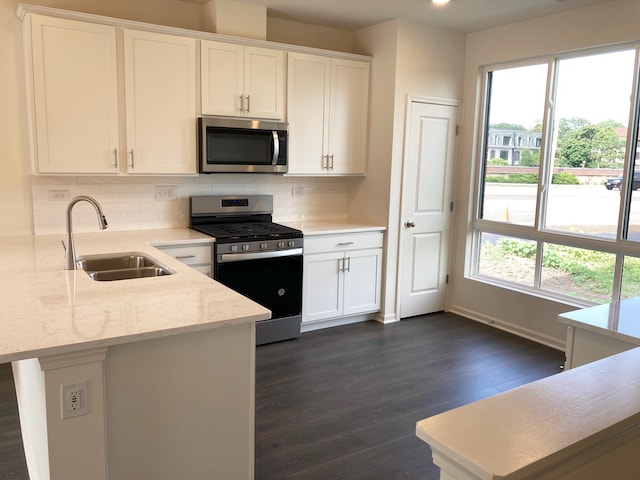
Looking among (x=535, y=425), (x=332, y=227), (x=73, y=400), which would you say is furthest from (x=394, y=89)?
(x=535, y=425)

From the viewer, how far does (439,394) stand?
3.37 meters

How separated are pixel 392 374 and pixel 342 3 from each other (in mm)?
2775

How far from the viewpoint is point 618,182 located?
3.85m

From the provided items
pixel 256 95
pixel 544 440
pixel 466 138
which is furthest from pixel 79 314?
pixel 466 138

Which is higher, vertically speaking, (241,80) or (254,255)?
(241,80)

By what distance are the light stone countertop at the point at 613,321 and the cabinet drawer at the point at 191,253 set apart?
8.15 ft

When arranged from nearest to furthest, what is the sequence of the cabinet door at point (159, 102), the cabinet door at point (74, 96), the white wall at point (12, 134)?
the cabinet door at point (74, 96) < the white wall at point (12, 134) < the cabinet door at point (159, 102)

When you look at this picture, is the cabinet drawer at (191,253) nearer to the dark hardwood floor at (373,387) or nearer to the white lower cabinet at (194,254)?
the white lower cabinet at (194,254)

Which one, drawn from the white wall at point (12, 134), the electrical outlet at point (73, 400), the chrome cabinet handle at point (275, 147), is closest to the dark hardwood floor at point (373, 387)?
the electrical outlet at point (73, 400)

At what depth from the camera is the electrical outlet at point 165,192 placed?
13.6 feet

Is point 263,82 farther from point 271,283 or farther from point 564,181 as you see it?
point 564,181

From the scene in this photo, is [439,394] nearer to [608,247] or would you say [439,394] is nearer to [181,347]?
[608,247]

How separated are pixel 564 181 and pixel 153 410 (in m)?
3.65

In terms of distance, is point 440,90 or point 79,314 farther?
point 440,90
